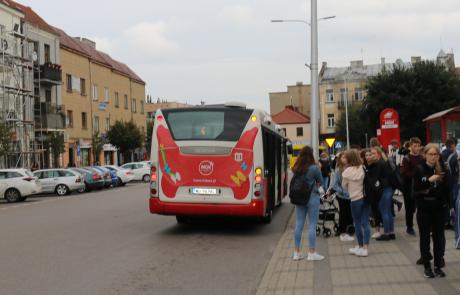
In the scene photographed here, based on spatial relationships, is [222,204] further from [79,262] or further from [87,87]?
[87,87]

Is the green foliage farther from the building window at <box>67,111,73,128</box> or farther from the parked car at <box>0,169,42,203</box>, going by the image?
Answer: the parked car at <box>0,169,42,203</box>

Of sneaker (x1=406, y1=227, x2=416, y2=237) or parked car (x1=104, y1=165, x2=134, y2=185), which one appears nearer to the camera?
sneaker (x1=406, y1=227, x2=416, y2=237)

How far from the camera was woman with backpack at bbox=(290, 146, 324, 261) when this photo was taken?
9.44 meters

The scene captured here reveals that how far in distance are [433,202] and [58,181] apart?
89.3ft

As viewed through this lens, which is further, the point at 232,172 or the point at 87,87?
the point at 87,87

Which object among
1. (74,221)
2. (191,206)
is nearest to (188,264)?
(191,206)

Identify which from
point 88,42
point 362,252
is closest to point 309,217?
point 362,252

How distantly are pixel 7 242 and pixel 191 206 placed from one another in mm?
3671

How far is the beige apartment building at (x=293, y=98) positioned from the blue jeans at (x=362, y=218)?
111 meters

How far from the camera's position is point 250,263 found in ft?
31.6

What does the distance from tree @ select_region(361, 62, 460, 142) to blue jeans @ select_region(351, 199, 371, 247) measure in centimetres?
4019

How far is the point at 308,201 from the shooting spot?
9531 mm

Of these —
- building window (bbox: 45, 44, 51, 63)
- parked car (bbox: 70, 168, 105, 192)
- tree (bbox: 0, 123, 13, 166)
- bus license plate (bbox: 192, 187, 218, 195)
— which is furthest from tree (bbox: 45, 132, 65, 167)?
bus license plate (bbox: 192, 187, 218, 195)

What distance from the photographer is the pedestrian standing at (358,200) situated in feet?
30.9
